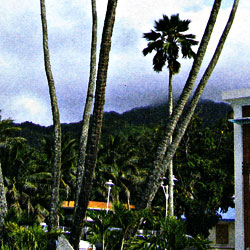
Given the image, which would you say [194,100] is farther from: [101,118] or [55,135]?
[55,135]

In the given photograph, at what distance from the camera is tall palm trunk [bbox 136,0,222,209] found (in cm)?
1035

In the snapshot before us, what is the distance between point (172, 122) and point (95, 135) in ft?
7.77

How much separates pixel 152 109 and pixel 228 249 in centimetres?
12274

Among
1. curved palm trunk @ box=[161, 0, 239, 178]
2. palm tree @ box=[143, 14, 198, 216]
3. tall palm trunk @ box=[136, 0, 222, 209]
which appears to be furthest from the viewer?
palm tree @ box=[143, 14, 198, 216]

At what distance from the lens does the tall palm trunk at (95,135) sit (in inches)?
374

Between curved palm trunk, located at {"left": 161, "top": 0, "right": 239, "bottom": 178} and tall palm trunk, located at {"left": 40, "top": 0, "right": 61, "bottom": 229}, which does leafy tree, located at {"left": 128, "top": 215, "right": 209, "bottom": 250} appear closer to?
curved palm trunk, located at {"left": 161, "top": 0, "right": 239, "bottom": 178}

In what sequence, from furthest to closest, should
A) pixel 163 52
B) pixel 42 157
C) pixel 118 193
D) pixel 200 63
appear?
1. pixel 118 193
2. pixel 42 157
3. pixel 163 52
4. pixel 200 63

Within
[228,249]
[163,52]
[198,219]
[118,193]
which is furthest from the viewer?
[118,193]

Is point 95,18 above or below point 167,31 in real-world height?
below

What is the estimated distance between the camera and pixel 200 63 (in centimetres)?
1123

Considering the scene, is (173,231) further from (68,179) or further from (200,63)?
(68,179)

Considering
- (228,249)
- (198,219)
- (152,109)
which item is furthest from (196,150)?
(152,109)

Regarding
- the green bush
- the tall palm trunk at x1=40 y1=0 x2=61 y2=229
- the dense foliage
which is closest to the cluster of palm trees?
the tall palm trunk at x1=40 y1=0 x2=61 y2=229

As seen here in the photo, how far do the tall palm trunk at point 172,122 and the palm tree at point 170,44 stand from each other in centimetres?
1489
